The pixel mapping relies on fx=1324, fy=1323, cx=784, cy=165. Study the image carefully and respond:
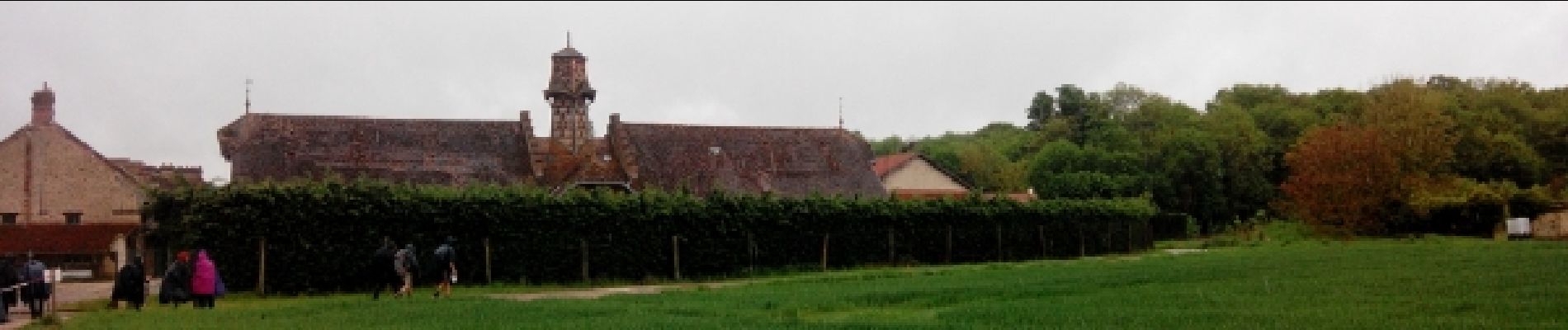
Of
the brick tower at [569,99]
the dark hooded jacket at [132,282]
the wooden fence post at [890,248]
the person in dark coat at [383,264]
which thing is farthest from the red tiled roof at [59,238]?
the wooden fence post at [890,248]

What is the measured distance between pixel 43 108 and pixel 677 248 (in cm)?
3431

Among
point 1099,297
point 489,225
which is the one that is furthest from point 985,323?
point 489,225

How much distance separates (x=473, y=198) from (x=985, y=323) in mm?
21294

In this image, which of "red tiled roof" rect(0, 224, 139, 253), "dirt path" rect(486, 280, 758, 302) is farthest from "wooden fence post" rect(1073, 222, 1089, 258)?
"red tiled roof" rect(0, 224, 139, 253)

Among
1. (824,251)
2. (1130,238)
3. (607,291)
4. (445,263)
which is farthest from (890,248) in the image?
(445,263)

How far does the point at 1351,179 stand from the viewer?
61344mm

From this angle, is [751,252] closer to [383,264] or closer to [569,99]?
[383,264]

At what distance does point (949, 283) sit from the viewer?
2770cm

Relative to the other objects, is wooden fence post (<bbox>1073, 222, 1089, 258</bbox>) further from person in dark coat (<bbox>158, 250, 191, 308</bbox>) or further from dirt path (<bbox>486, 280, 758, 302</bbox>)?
person in dark coat (<bbox>158, 250, 191, 308</bbox>)

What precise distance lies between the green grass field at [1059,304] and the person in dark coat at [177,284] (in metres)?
0.76

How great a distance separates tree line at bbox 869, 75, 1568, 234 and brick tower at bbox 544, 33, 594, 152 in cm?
2892

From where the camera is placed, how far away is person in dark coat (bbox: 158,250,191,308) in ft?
83.0

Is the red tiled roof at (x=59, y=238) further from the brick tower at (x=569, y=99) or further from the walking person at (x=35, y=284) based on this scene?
the walking person at (x=35, y=284)

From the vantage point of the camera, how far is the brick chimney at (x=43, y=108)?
56.0 m
